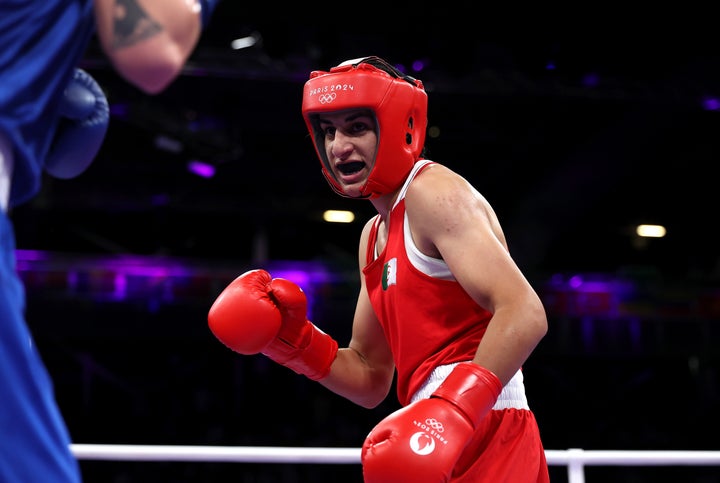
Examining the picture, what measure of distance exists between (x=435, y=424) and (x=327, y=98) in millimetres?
801

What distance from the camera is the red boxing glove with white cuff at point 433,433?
1.29 metres

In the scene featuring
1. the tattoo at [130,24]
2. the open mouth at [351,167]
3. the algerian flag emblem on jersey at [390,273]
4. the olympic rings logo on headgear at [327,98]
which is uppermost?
the olympic rings logo on headgear at [327,98]

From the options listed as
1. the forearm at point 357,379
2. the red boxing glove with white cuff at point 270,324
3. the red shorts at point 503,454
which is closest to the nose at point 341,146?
the red boxing glove with white cuff at point 270,324

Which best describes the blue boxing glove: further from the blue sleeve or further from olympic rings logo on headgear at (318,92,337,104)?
olympic rings logo on headgear at (318,92,337,104)

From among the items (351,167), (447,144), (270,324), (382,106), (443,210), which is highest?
(447,144)

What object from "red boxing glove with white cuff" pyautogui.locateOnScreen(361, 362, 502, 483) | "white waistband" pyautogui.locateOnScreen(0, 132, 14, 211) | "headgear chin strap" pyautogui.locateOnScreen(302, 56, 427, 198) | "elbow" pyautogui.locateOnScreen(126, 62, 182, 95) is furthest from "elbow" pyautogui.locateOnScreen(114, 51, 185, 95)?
"headgear chin strap" pyautogui.locateOnScreen(302, 56, 427, 198)

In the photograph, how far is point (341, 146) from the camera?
1772 millimetres

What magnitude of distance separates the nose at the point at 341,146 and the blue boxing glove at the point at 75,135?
26.7 inches

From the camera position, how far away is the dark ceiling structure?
595 cm

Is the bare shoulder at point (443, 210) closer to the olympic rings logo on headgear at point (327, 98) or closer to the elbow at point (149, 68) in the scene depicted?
the olympic rings logo on headgear at point (327, 98)

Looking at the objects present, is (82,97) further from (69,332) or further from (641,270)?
(641,270)

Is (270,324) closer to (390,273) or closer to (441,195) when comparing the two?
(390,273)

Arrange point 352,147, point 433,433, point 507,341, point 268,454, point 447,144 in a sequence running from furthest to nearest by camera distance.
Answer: point 447,144
point 268,454
point 352,147
point 507,341
point 433,433

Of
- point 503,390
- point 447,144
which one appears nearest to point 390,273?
point 503,390
